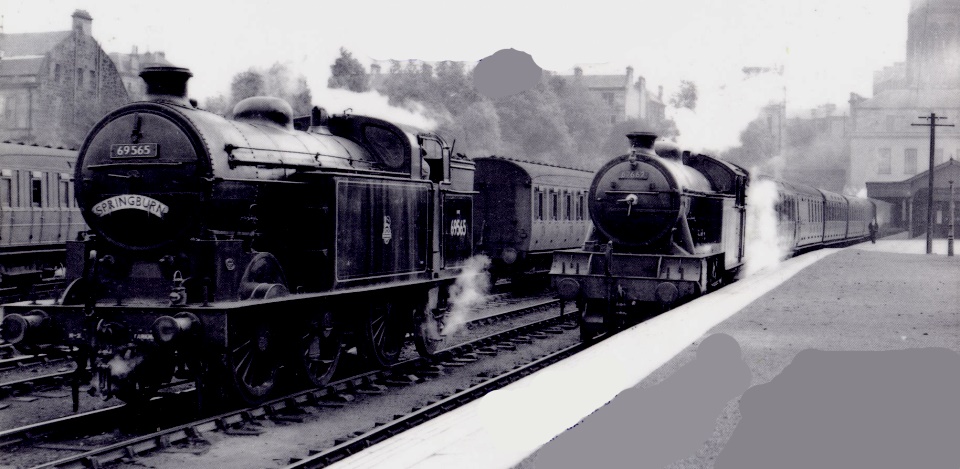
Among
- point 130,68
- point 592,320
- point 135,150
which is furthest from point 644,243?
point 130,68

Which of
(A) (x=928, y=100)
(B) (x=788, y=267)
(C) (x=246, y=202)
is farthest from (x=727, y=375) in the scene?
(A) (x=928, y=100)

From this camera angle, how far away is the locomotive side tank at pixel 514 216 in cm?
1855

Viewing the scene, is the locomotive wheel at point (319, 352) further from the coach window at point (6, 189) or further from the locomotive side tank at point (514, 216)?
the locomotive side tank at point (514, 216)

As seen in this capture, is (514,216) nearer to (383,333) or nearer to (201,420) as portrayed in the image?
(383,333)

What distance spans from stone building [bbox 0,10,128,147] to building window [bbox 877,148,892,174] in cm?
3965

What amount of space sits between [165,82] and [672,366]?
5278 mm

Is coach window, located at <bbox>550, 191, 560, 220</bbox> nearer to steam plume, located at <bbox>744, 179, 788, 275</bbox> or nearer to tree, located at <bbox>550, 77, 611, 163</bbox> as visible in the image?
steam plume, located at <bbox>744, 179, 788, 275</bbox>

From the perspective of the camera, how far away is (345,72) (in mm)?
14219

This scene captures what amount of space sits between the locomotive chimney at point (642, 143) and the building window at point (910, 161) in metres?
36.2

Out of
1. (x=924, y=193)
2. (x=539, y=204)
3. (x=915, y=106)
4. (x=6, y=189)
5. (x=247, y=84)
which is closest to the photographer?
(x=247, y=84)

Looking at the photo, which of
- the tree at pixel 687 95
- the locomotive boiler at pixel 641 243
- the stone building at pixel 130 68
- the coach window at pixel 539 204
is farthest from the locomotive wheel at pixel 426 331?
the stone building at pixel 130 68

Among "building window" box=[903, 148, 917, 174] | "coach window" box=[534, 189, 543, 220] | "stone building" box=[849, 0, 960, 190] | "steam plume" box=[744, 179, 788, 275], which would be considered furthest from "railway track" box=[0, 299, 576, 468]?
"building window" box=[903, 148, 917, 174]

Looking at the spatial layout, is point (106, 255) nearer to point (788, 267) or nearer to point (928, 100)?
point (788, 267)

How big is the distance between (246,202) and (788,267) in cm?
1400
